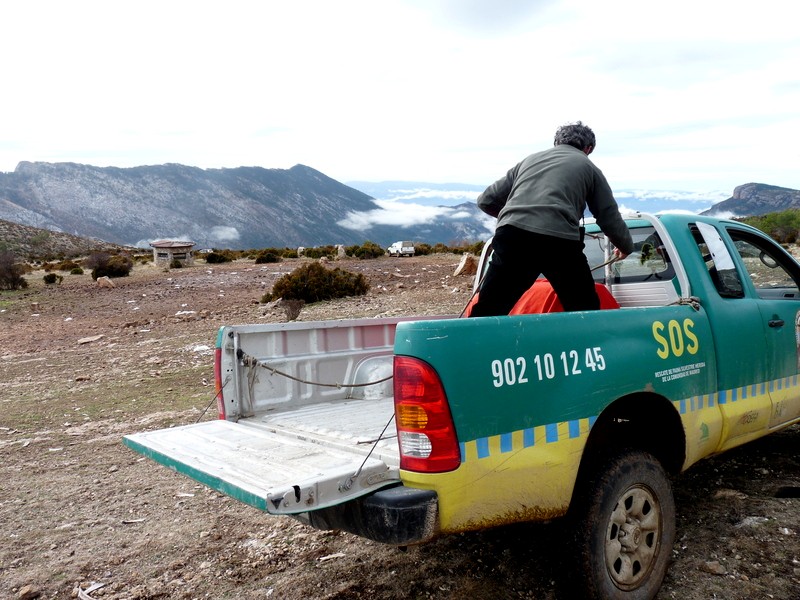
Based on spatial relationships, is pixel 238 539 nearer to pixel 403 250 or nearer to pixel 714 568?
pixel 714 568

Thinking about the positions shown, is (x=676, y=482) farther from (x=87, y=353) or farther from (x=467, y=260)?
(x=467, y=260)

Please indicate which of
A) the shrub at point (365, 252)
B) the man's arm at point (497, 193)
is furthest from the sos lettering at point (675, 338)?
the shrub at point (365, 252)

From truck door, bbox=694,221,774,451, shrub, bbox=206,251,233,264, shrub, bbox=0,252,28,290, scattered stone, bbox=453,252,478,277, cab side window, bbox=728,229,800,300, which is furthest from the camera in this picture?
shrub, bbox=206,251,233,264

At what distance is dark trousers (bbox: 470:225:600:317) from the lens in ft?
12.0

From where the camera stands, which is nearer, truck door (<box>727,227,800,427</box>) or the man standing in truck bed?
the man standing in truck bed

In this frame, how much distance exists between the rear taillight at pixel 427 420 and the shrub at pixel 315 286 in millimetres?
13809

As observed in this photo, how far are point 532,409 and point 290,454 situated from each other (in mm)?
1114

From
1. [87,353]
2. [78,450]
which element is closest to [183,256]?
[87,353]

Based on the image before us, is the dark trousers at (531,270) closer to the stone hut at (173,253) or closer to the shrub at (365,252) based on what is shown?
the shrub at (365,252)

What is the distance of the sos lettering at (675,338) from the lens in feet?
10.9

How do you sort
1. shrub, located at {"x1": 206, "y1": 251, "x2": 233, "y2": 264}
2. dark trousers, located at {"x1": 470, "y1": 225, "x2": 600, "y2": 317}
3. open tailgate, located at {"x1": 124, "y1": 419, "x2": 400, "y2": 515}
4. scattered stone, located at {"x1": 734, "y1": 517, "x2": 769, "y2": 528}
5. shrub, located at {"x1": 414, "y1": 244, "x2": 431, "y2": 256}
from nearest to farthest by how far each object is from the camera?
open tailgate, located at {"x1": 124, "y1": 419, "x2": 400, "y2": 515}, dark trousers, located at {"x1": 470, "y1": 225, "x2": 600, "y2": 317}, scattered stone, located at {"x1": 734, "y1": 517, "x2": 769, "y2": 528}, shrub, located at {"x1": 414, "y1": 244, "x2": 431, "y2": 256}, shrub, located at {"x1": 206, "y1": 251, "x2": 233, "y2": 264}

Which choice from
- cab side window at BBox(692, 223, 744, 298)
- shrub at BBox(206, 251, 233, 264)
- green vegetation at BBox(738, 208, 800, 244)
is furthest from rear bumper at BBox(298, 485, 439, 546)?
shrub at BBox(206, 251, 233, 264)

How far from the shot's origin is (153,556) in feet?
13.6

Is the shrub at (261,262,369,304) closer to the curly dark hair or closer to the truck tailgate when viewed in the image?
the truck tailgate
